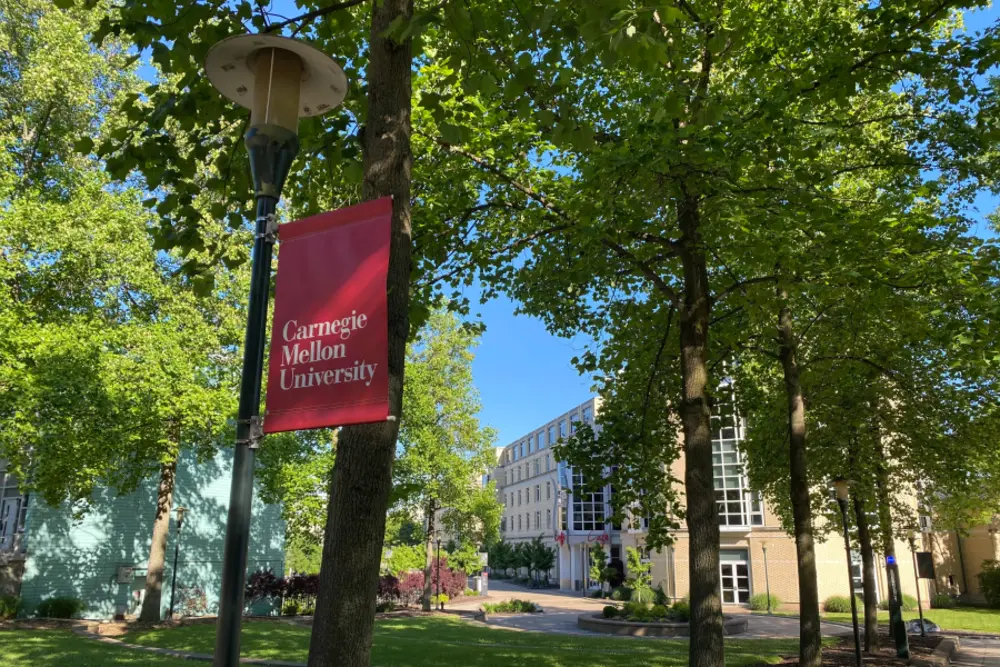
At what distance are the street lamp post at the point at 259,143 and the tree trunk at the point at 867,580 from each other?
17679 mm

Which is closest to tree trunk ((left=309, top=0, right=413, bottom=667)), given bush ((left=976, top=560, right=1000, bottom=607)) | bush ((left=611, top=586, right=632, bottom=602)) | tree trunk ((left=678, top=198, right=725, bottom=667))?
tree trunk ((left=678, top=198, right=725, bottom=667))

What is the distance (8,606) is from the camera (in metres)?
20.1

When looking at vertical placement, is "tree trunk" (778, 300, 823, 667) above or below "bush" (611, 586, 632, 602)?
above

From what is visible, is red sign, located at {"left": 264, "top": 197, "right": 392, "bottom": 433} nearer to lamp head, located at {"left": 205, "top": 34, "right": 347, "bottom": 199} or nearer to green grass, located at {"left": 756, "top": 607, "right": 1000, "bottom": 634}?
lamp head, located at {"left": 205, "top": 34, "right": 347, "bottom": 199}

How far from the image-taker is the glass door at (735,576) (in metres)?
39.3

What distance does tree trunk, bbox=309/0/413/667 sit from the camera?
3.54 meters

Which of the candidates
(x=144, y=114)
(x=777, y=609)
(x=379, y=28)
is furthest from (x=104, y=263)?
(x=777, y=609)

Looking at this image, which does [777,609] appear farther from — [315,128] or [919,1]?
[315,128]

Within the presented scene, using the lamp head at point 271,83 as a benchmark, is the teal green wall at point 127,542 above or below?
below

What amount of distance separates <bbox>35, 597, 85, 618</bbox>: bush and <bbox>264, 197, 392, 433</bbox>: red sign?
2314cm

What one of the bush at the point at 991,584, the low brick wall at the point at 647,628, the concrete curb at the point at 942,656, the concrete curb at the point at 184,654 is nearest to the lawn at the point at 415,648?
the concrete curb at the point at 184,654

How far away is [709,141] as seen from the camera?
7.33m

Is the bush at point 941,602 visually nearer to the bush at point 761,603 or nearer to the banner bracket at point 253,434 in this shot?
the bush at point 761,603

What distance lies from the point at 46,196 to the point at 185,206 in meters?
16.3
